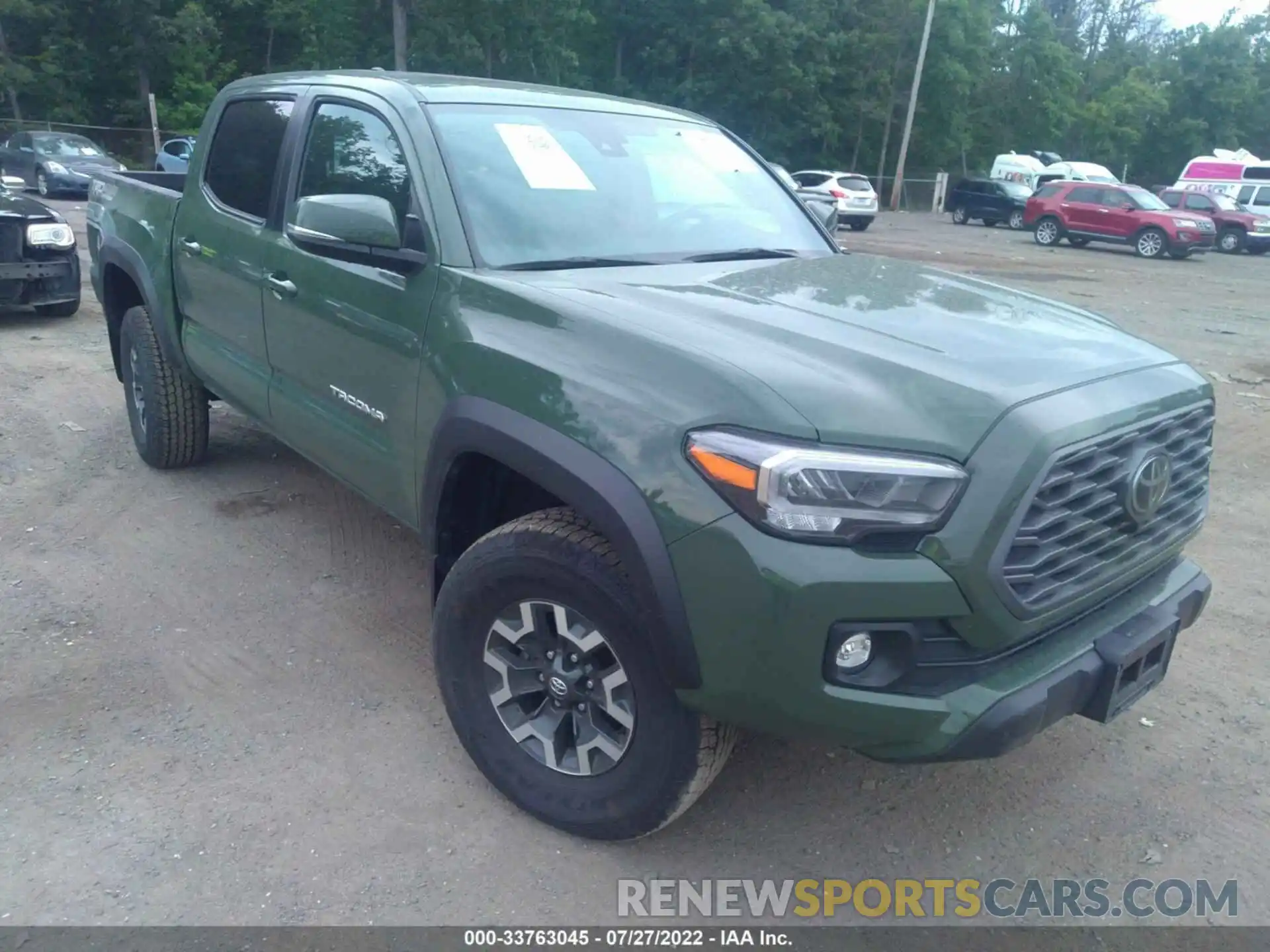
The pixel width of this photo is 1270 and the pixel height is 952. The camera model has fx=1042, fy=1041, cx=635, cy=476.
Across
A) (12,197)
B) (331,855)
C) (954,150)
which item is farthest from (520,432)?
(954,150)

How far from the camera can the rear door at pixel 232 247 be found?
412 centimetres

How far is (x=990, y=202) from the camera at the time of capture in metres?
34.5

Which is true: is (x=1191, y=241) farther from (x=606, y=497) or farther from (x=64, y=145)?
(x=64, y=145)

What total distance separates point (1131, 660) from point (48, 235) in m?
9.18

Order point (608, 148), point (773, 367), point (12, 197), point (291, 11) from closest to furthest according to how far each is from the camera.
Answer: point (773, 367) → point (608, 148) → point (12, 197) → point (291, 11)

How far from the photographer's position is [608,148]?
3668 millimetres

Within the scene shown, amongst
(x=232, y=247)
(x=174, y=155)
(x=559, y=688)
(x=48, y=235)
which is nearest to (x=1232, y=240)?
(x=174, y=155)

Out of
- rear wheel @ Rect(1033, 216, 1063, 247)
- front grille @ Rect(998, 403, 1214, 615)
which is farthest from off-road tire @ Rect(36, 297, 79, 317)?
rear wheel @ Rect(1033, 216, 1063, 247)

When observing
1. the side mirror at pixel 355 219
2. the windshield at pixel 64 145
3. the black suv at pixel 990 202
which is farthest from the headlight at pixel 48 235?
the black suv at pixel 990 202

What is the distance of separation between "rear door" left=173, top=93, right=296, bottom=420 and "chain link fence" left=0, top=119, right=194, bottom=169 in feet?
109

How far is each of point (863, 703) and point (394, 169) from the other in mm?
2267

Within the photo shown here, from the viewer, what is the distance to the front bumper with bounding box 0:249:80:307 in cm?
869

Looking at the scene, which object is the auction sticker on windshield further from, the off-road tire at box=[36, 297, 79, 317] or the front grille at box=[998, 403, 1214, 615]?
the off-road tire at box=[36, 297, 79, 317]

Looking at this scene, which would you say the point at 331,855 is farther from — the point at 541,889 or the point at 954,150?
the point at 954,150
